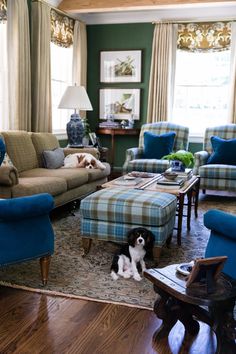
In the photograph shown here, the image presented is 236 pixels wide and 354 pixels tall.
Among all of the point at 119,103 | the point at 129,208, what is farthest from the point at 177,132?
the point at 129,208

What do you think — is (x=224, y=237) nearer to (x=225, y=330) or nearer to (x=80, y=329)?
(x=225, y=330)

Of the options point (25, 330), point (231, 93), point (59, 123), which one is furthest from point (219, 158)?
point (25, 330)

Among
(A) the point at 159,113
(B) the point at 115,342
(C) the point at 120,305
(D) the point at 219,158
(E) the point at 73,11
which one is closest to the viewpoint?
(B) the point at 115,342

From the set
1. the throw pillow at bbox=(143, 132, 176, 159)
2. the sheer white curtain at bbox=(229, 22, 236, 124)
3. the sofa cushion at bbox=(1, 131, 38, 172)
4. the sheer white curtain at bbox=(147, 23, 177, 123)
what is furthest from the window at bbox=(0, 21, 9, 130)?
the sheer white curtain at bbox=(229, 22, 236, 124)

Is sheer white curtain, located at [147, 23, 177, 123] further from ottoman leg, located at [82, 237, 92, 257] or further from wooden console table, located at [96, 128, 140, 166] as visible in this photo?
ottoman leg, located at [82, 237, 92, 257]

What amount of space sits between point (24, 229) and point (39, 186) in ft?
4.19

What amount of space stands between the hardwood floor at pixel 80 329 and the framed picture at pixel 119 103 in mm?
4876

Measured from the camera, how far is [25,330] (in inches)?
76.2

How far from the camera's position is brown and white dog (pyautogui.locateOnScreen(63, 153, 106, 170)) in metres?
4.69

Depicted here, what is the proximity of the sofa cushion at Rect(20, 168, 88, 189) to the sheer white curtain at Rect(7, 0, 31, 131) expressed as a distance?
1044 mm

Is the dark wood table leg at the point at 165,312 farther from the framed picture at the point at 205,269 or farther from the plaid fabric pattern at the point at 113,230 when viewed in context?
the plaid fabric pattern at the point at 113,230

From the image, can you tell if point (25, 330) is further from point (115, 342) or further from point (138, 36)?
point (138, 36)

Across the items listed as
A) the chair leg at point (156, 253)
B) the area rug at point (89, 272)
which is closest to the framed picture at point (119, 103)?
the area rug at point (89, 272)

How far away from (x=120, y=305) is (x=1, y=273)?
87 cm
